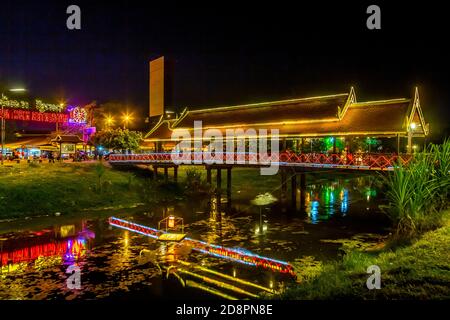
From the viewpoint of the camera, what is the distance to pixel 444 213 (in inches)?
629

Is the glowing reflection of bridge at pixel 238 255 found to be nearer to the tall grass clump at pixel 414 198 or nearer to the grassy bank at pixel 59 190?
the tall grass clump at pixel 414 198

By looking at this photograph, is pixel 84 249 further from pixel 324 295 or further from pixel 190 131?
pixel 190 131

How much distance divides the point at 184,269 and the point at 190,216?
39.8 feet

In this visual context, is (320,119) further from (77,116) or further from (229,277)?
(77,116)

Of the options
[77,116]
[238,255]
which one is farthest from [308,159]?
[77,116]

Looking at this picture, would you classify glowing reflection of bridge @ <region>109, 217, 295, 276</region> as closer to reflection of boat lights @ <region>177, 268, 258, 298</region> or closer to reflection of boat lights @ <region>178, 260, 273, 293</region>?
reflection of boat lights @ <region>178, 260, 273, 293</region>

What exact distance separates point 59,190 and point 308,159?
743 inches

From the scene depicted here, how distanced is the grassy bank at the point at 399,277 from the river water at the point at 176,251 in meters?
2.29

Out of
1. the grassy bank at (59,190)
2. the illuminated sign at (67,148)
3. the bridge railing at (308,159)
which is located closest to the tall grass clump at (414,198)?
the bridge railing at (308,159)

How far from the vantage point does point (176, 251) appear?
17.7 metres

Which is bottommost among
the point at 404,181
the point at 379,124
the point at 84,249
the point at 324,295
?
the point at 84,249

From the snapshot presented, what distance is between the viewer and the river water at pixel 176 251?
13.4 m
